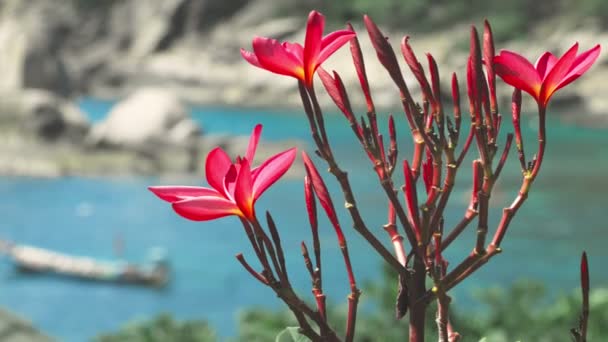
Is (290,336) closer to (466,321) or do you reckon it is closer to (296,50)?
(296,50)

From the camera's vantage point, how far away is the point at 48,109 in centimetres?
956

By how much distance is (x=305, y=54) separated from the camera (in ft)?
1.27

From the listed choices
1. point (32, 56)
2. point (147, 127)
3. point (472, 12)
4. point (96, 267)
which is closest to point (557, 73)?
point (96, 267)

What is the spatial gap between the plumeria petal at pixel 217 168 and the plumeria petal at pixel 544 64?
0.45 feet

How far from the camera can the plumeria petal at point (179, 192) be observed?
0.38 metres

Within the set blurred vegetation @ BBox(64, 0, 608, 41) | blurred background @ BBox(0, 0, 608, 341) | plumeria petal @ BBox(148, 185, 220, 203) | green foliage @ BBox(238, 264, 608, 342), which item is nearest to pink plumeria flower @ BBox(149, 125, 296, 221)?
plumeria petal @ BBox(148, 185, 220, 203)

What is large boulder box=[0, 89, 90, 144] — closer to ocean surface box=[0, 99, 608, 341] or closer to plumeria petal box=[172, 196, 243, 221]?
ocean surface box=[0, 99, 608, 341]

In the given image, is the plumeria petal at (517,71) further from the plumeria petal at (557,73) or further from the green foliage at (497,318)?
the green foliage at (497,318)

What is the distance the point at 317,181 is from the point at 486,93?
0.26 ft

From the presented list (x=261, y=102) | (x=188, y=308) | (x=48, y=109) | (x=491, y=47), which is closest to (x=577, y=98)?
(x=261, y=102)

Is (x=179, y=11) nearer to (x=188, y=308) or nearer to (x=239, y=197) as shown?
(x=188, y=308)

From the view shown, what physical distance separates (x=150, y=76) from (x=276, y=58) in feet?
51.5

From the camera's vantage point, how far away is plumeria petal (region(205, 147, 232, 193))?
394 mm

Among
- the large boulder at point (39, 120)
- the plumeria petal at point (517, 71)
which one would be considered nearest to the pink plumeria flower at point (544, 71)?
the plumeria petal at point (517, 71)
